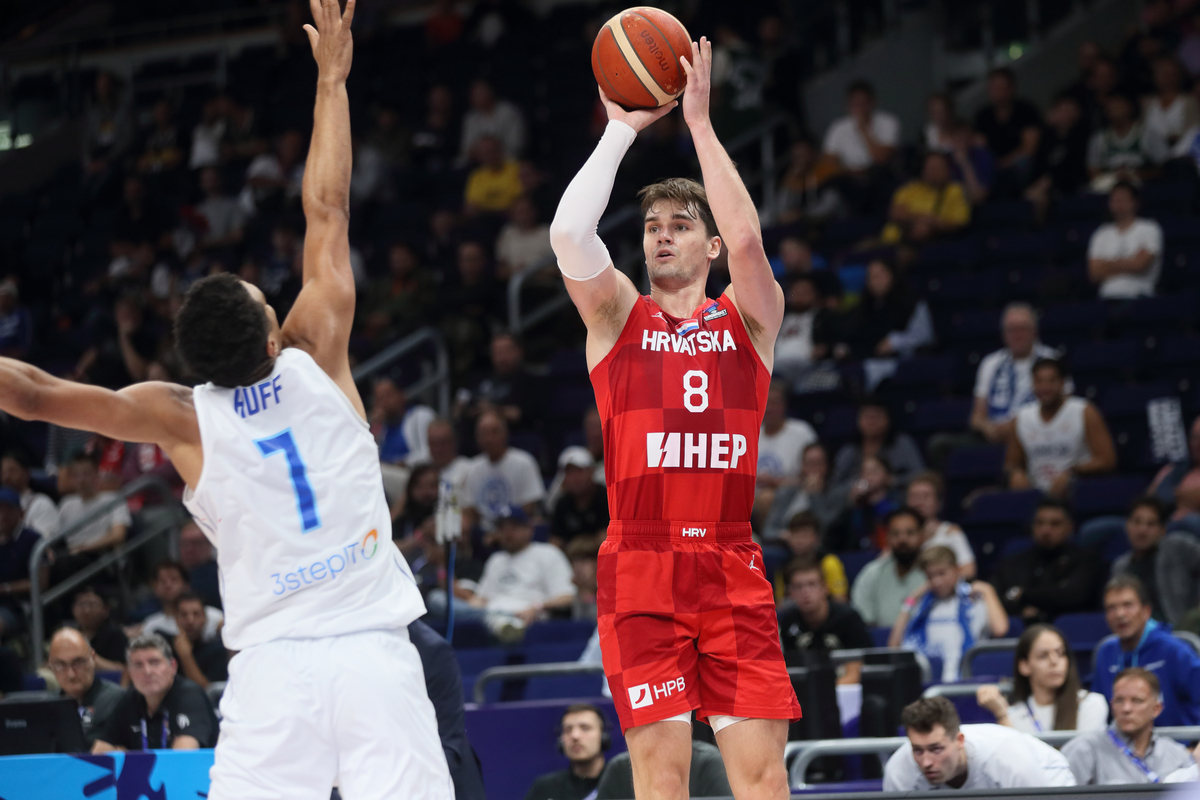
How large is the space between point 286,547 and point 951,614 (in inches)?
230

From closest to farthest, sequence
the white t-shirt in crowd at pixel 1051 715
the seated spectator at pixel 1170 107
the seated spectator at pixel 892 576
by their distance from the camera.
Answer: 1. the white t-shirt in crowd at pixel 1051 715
2. the seated spectator at pixel 892 576
3. the seated spectator at pixel 1170 107

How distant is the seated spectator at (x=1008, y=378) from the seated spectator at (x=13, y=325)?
415 inches

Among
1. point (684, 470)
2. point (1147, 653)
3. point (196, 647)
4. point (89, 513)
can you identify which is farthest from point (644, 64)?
point (89, 513)

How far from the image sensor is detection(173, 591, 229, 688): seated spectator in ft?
29.2

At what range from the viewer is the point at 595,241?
14.2 feet

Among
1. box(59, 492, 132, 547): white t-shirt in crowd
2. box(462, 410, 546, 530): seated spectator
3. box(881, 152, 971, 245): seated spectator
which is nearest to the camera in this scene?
box(462, 410, 546, 530): seated spectator

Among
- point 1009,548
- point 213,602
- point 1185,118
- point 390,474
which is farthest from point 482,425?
point 1185,118

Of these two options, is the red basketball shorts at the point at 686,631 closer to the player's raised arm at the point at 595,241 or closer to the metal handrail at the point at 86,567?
the player's raised arm at the point at 595,241

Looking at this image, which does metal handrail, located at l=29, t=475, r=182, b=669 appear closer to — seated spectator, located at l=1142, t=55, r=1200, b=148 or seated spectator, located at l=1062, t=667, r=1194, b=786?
seated spectator, located at l=1062, t=667, r=1194, b=786

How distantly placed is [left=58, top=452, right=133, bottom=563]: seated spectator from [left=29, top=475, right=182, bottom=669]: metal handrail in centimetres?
6

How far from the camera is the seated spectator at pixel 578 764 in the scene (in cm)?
699

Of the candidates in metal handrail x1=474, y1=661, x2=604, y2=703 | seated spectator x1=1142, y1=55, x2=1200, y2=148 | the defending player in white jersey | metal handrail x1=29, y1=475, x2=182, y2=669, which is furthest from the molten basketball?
seated spectator x1=1142, y1=55, x2=1200, y2=148

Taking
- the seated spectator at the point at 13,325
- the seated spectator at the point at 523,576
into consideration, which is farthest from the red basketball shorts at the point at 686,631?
the seated spectator at the point at 13,325

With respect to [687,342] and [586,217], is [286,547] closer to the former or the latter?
[586,217]
